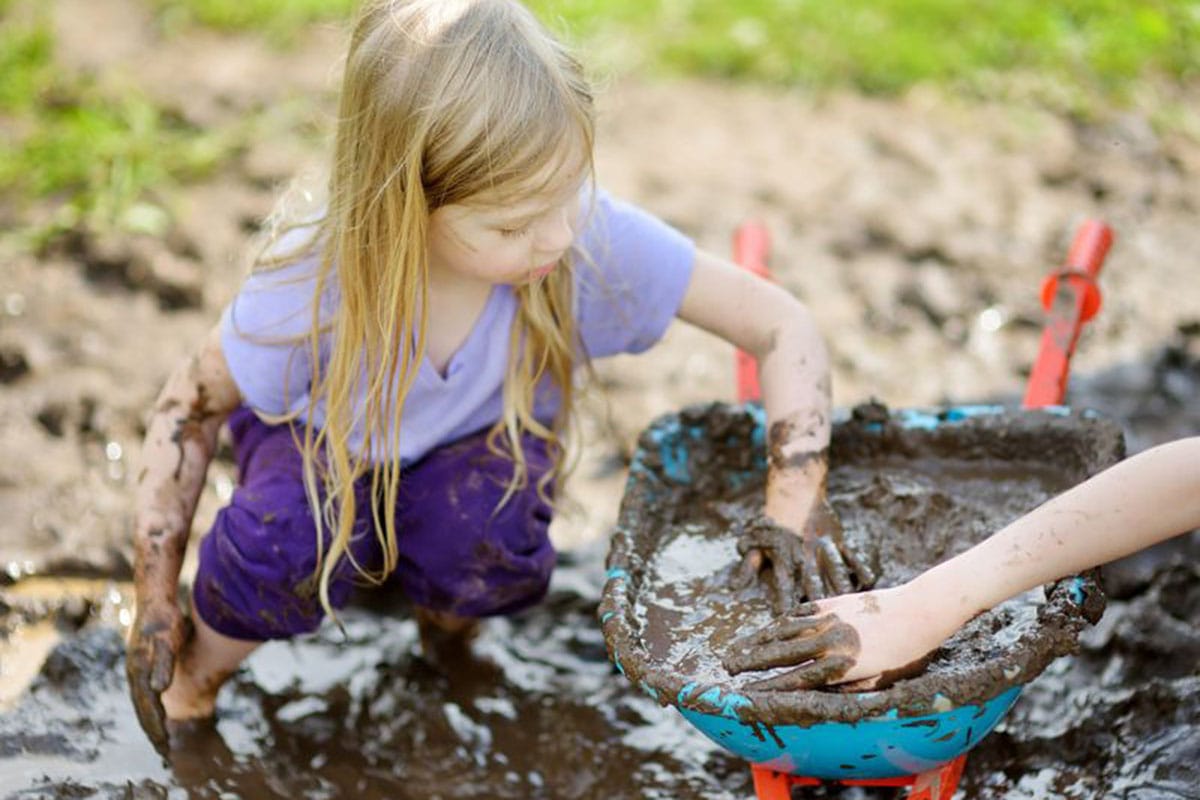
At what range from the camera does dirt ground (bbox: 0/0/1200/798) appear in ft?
8.17

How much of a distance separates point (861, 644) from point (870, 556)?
0.40 m

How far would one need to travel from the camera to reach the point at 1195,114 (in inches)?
162

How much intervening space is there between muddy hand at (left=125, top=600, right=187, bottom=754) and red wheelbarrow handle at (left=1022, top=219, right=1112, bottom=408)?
1.44 m

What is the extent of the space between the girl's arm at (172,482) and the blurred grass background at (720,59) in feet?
5.11

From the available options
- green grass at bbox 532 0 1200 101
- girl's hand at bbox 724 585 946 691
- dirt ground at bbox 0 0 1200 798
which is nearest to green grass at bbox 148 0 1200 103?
green grass at bbox 532 0 1200 101

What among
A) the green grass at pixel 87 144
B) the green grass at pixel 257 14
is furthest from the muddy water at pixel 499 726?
the green grass at pixel 257 14

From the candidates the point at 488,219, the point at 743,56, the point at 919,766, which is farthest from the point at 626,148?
the point at 919,766

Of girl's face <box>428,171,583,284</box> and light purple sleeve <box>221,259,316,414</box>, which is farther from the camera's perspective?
light purple sleeve <box>221,259,316,414</box>

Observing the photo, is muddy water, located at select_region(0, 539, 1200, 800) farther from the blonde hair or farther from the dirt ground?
the blonde hair

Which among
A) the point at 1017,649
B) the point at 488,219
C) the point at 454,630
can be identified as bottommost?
the point at 454,630

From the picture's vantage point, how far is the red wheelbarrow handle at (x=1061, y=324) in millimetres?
2490

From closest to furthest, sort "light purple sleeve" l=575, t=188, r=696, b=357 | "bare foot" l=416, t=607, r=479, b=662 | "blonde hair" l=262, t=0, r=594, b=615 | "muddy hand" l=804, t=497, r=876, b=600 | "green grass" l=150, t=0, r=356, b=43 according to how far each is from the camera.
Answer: "blonde hair" l=262, t=0, r=594, b=615
"muddy hand" l=804, t=497, r=876, b=600
"light purple sleeve" l=575, t=188, r=696, b=357
"bare foot" l=416, t=607, r=479, b=662
"green grass" l=150, t=0, r=356, b=43

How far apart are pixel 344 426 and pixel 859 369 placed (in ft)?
4.64

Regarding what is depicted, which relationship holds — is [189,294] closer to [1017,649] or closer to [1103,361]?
[1103,361]
